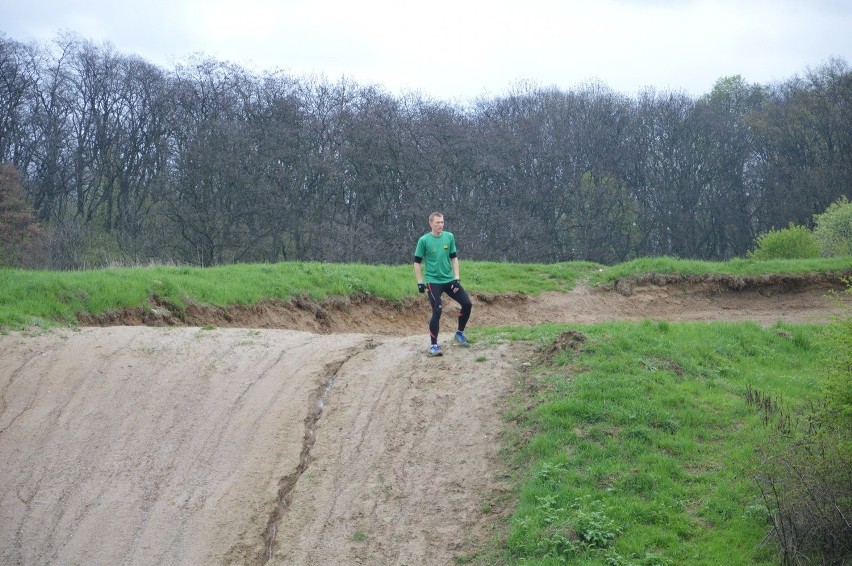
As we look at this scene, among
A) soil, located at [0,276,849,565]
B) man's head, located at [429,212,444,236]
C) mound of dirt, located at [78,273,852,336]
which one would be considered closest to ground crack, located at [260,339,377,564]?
soil, located at [0,276,849,565]

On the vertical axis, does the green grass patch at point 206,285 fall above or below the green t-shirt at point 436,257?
below

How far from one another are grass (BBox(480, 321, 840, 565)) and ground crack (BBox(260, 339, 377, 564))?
8.56 feet

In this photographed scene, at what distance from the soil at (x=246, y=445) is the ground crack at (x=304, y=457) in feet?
0.06

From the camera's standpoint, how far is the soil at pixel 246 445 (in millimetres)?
9266

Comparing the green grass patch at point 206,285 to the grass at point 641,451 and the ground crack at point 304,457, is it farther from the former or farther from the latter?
the grass at point 641,451

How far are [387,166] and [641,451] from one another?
40.6 m

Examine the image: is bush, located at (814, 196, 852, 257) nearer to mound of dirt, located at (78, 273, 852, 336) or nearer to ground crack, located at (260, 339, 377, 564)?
mound of dirt, located at (78, 273, 852, 336)

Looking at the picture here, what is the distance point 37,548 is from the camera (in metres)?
9.35

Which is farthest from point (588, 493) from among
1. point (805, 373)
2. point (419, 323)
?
point (419, 323)

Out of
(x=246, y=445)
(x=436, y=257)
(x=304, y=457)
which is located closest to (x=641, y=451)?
(x=304, y=457)

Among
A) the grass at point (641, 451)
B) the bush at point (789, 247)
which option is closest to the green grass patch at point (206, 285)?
the grass at point (641, 451)

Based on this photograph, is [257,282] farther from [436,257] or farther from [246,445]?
[246,445]

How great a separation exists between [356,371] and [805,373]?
7137 millimetres

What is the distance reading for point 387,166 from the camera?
161 ft
